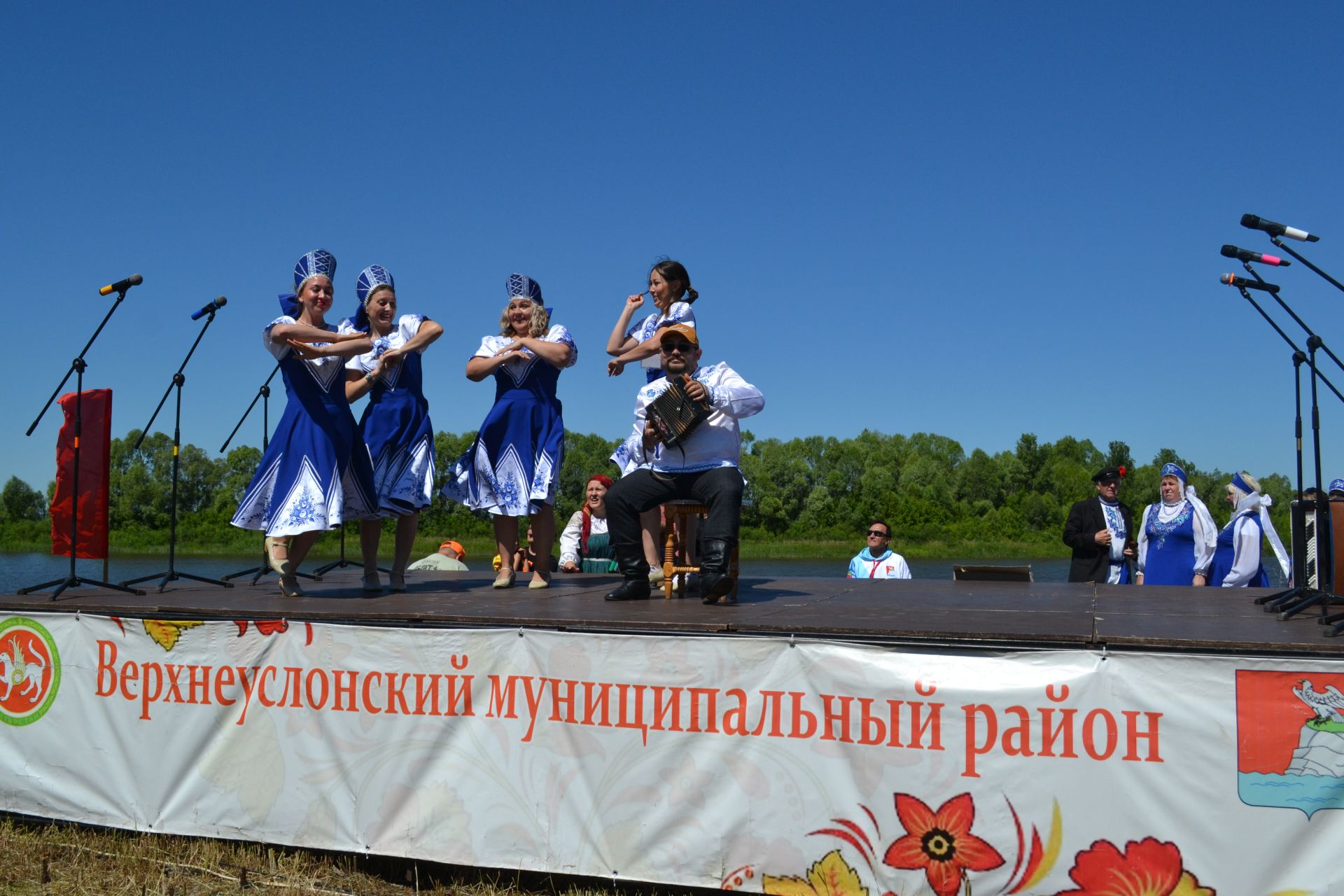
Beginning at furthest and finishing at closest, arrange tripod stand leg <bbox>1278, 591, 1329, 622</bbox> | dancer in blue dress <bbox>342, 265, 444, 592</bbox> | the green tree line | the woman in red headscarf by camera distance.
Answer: the green tree line
the woman in red headscarf
dancer in blue dress <bbox>342, 265, 444, 592</bbox>
tripod stand leg <bbox>1278, 591, 1329, 622</bbox>

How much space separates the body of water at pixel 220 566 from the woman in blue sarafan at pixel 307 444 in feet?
70.7

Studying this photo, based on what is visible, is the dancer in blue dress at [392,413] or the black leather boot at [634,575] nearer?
the black leather boot at [634,575]

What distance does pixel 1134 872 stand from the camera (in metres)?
3.62

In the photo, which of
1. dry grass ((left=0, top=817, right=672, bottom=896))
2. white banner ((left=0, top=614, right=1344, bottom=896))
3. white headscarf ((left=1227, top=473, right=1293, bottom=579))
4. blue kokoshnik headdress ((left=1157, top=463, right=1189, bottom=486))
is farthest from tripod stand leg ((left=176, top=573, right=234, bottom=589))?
white headscarf ((left=1227, top=473, right=1293, bottom=579))

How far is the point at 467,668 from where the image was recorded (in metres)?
4.43

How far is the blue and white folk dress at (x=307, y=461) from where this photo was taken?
17.3ft

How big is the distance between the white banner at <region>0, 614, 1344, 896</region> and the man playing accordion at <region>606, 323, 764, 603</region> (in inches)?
37.2

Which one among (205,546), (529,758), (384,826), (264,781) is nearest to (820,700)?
(529,758)

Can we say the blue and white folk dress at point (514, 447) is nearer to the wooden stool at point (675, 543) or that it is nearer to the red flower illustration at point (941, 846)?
the wooden stool at point (675, 543)

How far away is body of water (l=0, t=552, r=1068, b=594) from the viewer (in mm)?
27547

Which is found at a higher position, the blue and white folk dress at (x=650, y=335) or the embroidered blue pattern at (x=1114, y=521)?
the blue and white folk dress at (x=650, y=335)

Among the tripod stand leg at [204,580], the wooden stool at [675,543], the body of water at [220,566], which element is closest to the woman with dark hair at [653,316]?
the wooden stool at [675,543]

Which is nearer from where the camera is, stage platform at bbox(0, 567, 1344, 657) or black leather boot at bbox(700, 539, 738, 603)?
stage platform at bbox(0, 567, 1344, 657)

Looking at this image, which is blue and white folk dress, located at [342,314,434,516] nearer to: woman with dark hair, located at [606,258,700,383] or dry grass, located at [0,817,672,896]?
woman with dark hair, located at [606,258,700,383]
